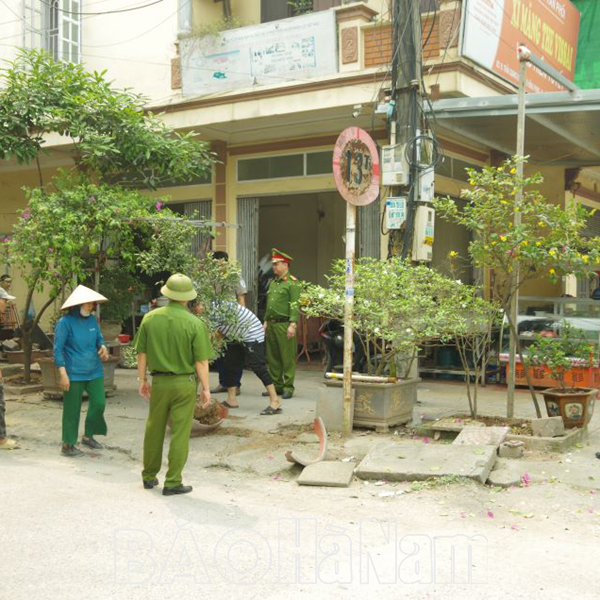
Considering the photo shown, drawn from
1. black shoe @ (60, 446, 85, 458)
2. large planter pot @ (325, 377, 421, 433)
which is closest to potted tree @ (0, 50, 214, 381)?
black shoe @ (60, 446, 85, 458)

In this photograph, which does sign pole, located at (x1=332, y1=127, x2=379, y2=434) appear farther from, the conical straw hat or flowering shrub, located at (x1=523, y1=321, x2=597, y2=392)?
the conical straw hat

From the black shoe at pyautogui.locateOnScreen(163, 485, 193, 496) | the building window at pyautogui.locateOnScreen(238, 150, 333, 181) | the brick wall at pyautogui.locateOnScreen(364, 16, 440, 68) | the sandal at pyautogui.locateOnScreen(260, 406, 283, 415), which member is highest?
the brick wall at pyautogui.locateOnScreen(364, 16, 440, 68)

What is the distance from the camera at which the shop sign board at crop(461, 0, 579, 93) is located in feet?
33.4

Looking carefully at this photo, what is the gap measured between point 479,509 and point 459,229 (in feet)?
30.0

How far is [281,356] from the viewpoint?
9.59m

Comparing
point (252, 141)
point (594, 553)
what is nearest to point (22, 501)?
point (594, 553)

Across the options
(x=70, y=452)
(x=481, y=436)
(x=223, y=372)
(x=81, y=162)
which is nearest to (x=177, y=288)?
(x=70, y=452)

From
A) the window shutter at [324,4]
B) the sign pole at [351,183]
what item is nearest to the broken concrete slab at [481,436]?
the sign pole at [351,183]

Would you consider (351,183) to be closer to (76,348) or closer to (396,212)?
(396,212)

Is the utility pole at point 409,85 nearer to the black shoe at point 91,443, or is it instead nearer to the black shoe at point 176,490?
the black shoe at point 91,443

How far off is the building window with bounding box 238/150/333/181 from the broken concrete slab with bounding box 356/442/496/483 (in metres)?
6.60

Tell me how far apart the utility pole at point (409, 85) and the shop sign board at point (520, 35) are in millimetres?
1168

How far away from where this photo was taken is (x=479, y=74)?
1039cm

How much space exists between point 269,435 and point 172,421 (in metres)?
2.23
